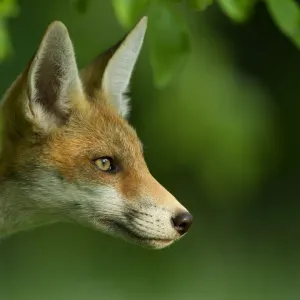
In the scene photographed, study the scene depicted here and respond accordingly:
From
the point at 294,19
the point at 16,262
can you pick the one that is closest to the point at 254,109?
the point at 16,262

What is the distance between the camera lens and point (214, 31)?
9078 mm

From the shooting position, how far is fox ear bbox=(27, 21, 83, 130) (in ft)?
16.3

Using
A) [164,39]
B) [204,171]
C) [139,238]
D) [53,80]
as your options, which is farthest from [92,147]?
[204,171]

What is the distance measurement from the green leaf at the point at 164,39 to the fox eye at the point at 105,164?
0.77 metres

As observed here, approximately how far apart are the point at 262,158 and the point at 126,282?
1.58 metres

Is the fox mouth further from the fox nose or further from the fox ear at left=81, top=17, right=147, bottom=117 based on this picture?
the fox ear at left=81, top=17, right=147, bottom=117

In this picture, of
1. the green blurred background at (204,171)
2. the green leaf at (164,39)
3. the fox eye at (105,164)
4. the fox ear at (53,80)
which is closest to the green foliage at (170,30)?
the green leaf at (164,39)

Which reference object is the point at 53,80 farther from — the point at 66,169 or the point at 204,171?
the point at 204,171

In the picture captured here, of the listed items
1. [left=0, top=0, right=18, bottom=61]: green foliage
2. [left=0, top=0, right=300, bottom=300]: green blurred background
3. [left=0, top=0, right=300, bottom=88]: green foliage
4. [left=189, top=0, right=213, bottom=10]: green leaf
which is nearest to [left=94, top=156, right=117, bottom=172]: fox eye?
[left=0, top=0, right=300, bottom=88]: green foliage

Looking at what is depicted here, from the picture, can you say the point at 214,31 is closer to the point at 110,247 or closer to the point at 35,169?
the point at 110,247

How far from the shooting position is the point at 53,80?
202 inches

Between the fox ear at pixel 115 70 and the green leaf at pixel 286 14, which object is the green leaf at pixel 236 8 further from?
the fox ear at pixel 115 70

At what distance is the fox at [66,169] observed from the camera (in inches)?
195

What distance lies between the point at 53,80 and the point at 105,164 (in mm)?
405
